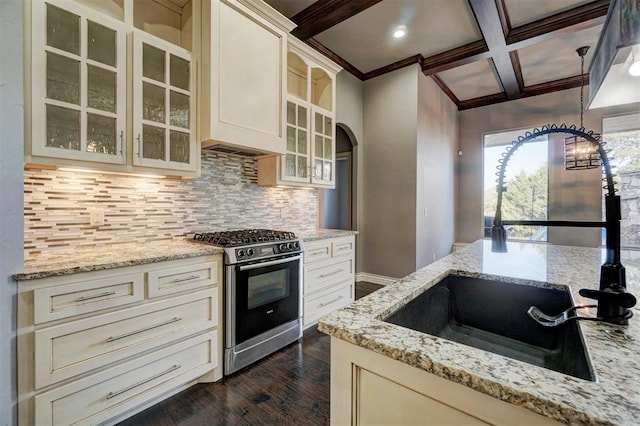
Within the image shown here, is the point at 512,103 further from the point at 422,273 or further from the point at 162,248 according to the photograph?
the point at 162,248

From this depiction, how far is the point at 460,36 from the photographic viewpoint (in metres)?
3.33

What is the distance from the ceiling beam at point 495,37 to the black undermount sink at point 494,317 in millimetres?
2764

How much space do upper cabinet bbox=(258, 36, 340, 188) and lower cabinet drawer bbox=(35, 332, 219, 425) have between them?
1.57 meters

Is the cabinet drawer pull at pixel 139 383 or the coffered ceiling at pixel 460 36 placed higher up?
the coffered ceiling at pixel 460 36

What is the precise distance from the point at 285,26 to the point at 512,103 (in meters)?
4.47

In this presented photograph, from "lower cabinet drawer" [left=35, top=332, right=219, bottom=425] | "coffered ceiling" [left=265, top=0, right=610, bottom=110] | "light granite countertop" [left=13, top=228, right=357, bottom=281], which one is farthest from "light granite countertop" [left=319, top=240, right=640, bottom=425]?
"coffered ceiling" [left=265, top=0, right=610, bottom=110]

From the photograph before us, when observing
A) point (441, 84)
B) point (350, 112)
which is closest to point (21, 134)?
point (350, 112)

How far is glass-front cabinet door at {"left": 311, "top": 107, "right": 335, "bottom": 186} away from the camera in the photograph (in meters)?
3.15

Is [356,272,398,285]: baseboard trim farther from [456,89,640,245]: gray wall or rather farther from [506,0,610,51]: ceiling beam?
[506,0,610,51]: ceiling beam

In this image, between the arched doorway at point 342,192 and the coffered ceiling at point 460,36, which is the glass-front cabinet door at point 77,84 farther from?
the arched doorway at point 342,192

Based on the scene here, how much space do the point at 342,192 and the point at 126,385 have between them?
4.21 meters

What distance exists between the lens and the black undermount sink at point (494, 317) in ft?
3.21

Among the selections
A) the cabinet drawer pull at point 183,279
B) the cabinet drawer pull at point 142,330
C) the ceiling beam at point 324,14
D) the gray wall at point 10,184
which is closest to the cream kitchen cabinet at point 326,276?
the cabinet drawer pull at point 183,279

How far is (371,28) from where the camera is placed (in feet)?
10.4
